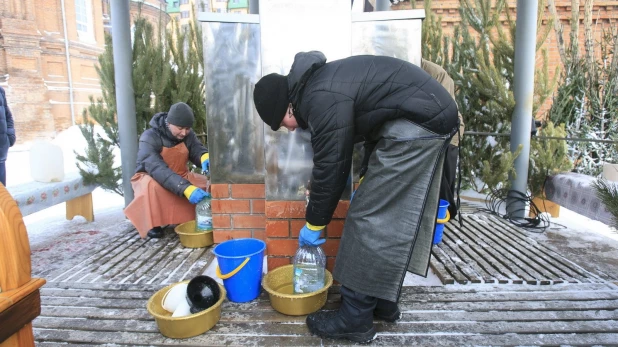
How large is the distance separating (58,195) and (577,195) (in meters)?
5.30

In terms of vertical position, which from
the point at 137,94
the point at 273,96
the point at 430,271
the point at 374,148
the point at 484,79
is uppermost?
the point at 484,79

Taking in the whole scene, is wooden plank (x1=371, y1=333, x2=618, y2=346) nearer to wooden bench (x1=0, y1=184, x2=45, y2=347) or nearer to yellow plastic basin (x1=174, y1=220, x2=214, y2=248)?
wooden bench (x1=0, y1=184, x2=45, y2=347)

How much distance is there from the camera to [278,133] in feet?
8.97

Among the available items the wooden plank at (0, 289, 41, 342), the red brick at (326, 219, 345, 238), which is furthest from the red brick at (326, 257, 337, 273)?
the wooden plank at (0, 289, 41, 342)

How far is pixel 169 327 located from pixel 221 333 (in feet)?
0.93

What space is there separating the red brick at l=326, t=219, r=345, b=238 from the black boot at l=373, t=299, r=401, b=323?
1.87 ft

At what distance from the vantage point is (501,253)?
11.2 feet

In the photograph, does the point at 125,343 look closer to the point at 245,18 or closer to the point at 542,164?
the point at 245,18

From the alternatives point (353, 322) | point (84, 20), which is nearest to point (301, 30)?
point (353, 322)

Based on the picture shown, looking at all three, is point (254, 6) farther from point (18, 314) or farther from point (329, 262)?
point (18, 314)

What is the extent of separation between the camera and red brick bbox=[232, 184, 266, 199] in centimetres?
340

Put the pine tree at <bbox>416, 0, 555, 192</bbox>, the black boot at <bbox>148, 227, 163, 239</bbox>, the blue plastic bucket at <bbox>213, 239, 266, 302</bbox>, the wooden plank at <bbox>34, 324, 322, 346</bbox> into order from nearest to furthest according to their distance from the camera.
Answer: the wooden plank at <bbox>34, 324, 322, 346</bbox>
the blue plastic bucket at <bbox>213, 239, 266, 302</bbox>
the black boot at <bbox>148, 227, 163, 239</bbox>
the pine tree at <bbox>416, 0, 555, 192</bbox>

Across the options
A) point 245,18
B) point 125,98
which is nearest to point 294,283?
point 245,18

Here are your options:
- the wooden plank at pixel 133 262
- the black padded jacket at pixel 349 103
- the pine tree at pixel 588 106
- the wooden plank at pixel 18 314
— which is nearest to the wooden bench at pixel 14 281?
the wooden plank at pixel 18 314
